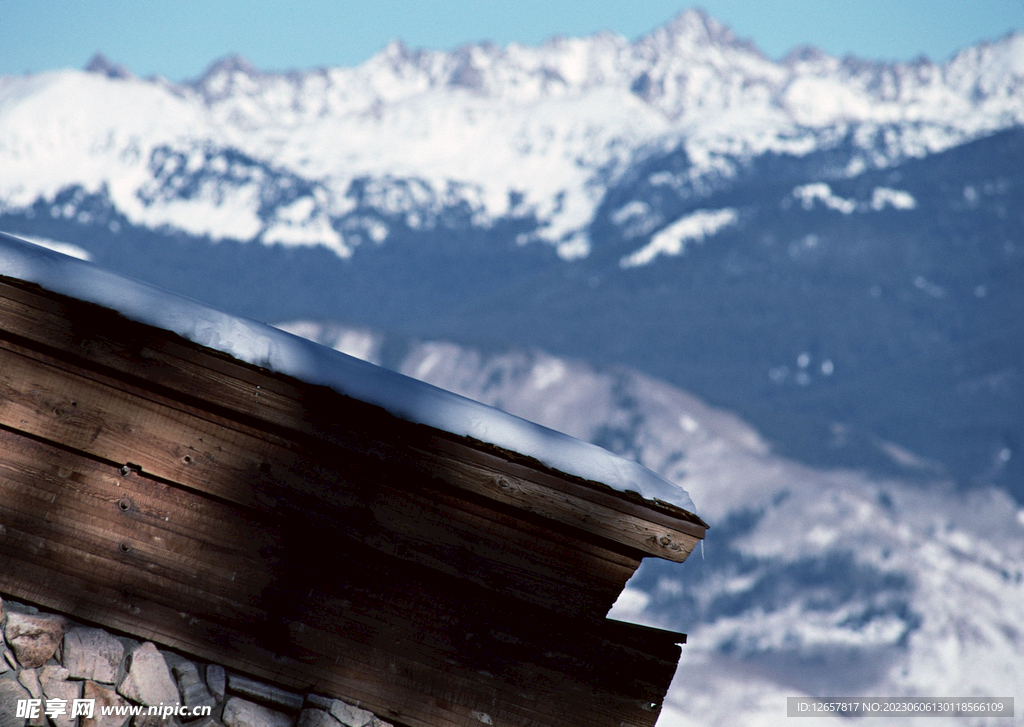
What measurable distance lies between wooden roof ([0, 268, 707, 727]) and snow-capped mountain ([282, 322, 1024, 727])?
22930mm

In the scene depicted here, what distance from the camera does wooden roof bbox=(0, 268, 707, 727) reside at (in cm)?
176

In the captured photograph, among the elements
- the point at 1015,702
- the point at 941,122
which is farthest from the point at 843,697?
the point at 941,122

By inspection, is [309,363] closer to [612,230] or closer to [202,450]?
[202,450]

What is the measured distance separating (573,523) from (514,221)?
151751mm

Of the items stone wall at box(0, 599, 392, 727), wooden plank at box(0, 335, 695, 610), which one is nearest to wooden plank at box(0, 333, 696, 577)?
wooden plank at box(0, 335, 695, 610)

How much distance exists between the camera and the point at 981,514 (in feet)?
136

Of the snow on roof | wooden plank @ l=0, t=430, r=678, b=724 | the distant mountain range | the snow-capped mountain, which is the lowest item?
wooden plank @ l=0, t=430, r=678, b=724

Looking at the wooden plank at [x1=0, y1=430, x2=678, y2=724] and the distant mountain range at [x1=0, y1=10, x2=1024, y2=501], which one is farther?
the distant mountain range at [x1=0, y1=10, x2=1024, y2=501]

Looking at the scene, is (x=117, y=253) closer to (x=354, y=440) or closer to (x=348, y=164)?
(x=348, y=164)

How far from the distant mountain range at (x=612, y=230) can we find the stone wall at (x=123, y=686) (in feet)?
227

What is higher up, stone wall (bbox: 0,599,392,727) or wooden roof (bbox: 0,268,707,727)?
wooden roof (bbox: 0,268,707,727)

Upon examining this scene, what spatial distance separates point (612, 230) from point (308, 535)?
462 feet

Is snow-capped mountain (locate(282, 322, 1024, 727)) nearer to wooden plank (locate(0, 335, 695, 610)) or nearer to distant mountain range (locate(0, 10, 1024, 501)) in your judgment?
wooden plank (locate(0, 335, 695, 610))

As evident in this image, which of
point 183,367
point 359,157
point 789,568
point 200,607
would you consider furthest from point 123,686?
point 359,157
